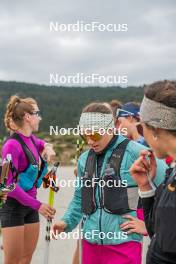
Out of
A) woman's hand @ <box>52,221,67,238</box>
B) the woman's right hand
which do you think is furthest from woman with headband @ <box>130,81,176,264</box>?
the woman's right hand

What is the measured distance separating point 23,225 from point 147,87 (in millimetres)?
2549

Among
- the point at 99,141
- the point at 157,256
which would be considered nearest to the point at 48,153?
the point at 99,141

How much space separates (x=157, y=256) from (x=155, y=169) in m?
0.45

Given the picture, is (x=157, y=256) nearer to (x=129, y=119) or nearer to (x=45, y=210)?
(x=45, y=210)

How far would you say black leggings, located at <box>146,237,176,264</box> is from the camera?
255cm

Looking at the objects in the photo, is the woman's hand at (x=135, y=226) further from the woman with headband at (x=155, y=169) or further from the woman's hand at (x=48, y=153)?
the woman's hand at (x=48, y=153)

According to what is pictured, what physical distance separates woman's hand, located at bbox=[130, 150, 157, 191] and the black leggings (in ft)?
0.93

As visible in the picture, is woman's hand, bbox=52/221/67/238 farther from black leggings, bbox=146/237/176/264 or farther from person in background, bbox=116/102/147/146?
person in background, bbox=116/102/147/146

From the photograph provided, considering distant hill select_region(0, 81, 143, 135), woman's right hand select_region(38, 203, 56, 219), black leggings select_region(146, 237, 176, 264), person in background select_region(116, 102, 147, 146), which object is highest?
distant hill select_region(0, 81, 143, 135)

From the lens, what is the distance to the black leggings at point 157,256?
2547 mm

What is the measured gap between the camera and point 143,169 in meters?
2.69

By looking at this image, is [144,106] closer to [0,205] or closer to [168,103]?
[168,103]

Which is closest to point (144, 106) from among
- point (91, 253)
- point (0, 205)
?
point (91, 253)

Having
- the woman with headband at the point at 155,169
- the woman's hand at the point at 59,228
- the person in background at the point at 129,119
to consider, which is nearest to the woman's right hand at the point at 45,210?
the woman's hand at the point at 59,228
